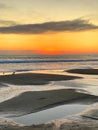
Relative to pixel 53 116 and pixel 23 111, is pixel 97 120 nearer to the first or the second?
pixel 53 116

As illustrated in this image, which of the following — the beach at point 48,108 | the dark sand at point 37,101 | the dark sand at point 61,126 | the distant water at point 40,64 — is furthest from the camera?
the distant water at point 40,64

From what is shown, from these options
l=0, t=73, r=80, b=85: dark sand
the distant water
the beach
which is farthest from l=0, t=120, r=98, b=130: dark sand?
the distant water

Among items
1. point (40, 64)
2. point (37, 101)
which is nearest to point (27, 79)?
point (37, 101)

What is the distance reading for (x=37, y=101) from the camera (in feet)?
53.5

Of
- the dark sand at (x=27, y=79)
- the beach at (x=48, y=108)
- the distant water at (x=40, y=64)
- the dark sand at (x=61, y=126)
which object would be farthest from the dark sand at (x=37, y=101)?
the distant water at (x=40, y=64)

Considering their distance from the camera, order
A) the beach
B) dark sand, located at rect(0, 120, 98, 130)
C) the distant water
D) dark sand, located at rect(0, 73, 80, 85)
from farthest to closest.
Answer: the distant water < dark sand, located at rect(0, 73, 80, 85) < the beach < dark sand, located at rect(0, 120, 98, 130)

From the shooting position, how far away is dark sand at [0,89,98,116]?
14172 mm

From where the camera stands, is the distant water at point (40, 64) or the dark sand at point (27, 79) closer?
the dark sand at point (27, 79)

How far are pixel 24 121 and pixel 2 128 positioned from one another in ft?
5.86

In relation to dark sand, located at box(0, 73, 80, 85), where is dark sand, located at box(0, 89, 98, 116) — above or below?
above

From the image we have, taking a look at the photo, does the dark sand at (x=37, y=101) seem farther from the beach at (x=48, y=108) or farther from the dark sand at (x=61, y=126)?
the dark sand at (x=61, y=126)

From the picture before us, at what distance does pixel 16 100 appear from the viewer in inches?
647

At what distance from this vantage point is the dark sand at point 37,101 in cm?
1417

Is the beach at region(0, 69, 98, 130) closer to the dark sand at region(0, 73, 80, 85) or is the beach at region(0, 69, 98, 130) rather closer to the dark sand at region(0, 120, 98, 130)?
the dark sand at region(0, 120, 98, 130)
